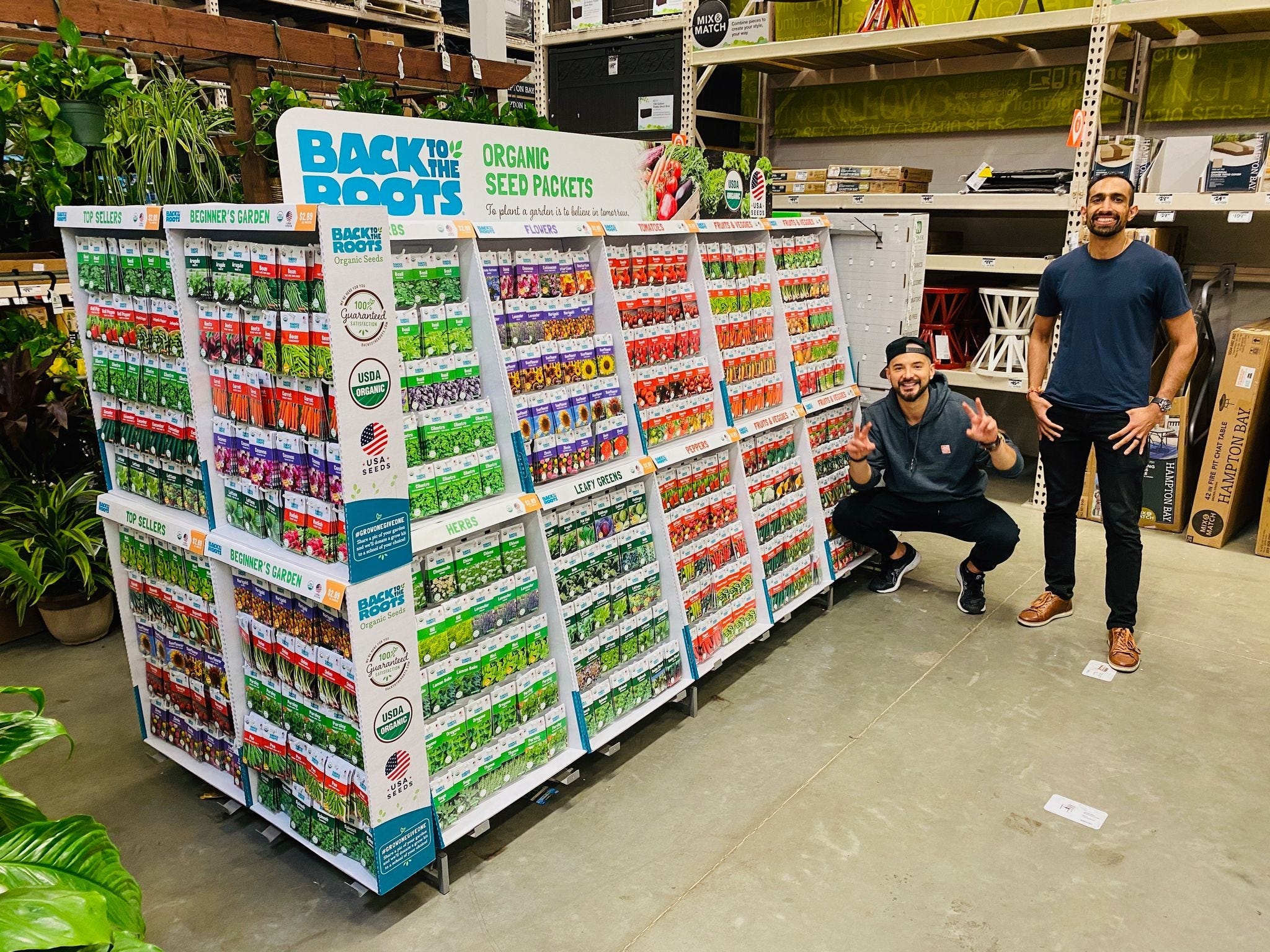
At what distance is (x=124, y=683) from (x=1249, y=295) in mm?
6146

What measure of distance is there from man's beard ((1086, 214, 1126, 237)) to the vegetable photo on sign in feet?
4.26

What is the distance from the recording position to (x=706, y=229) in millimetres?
3244

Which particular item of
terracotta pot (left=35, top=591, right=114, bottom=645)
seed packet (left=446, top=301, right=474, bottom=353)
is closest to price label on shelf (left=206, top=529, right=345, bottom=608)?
seed packet (left=446, top=301, right=474, bottom=353)

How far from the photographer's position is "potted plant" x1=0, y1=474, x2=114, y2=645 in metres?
3.63

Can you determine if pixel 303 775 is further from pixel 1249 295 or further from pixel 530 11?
pixel 530 11

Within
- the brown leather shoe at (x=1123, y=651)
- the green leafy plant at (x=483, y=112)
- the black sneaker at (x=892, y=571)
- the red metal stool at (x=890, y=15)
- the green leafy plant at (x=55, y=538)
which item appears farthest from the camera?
the red metal stool at (x=890, y=15)

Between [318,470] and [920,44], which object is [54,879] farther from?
[920,44]

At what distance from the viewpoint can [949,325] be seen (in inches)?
219

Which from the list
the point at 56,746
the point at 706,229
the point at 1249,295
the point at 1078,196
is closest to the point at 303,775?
the point at 56,746

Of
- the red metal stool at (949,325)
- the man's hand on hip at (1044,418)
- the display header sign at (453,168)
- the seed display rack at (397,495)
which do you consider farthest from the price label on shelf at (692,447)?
the red metal stool at (949,325)

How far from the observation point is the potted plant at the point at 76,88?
8.91 feet

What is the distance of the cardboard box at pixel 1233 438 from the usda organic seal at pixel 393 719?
14.6 feet

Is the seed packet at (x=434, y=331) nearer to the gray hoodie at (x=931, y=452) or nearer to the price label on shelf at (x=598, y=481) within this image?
the price label on shelf at (x=598, y=481)

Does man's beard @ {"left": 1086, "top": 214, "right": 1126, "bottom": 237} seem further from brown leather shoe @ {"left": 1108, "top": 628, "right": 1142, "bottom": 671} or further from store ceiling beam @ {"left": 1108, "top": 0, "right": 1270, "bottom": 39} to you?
store ceiling beam @ {"left": 1108, "top": 0, "right": 1270, "bottom": 39}
